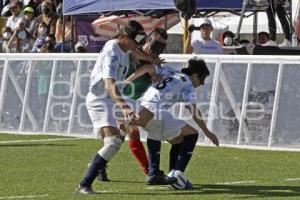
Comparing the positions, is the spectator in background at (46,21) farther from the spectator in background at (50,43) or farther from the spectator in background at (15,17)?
the spectator in background at (50,43)

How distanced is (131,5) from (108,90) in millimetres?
11187

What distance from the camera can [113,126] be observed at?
11.2m

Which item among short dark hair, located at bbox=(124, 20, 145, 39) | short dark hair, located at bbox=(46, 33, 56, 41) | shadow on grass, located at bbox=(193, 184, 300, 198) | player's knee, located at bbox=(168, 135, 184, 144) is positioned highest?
short dark hair, located at bbox=(124, 20, 145, 39)

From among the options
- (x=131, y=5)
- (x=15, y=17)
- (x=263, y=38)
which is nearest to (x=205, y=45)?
(x=263, y=38)

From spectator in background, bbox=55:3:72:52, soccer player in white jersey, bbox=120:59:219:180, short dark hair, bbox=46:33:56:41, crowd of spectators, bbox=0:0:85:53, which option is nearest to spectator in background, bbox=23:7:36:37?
crowd of spectators, bbox=0:0:85:53

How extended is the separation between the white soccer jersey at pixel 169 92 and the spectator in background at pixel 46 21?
12649 millimetres

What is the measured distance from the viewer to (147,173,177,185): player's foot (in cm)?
1139

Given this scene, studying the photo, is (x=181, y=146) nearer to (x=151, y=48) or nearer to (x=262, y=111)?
(x=151, y=48)

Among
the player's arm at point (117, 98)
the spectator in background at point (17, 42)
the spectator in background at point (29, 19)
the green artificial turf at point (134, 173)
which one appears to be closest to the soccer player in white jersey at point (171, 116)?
the green artificial turf at point (134, 173)

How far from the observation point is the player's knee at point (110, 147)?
11.1m

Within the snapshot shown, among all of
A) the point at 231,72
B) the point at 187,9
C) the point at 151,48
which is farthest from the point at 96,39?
the point at 151,48

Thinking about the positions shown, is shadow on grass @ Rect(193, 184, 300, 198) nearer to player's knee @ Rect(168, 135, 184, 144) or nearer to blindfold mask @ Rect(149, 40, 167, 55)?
player's knee @ Rect(168, 135, 184, 144)

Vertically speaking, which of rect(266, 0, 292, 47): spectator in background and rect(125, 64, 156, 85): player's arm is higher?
rect(125, 64, 156, 85): player's arm

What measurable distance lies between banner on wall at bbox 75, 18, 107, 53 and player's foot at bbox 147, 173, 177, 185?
1326 centimetres
